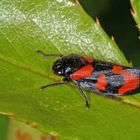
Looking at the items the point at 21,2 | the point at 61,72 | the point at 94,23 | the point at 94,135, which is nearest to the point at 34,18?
the point at 21,2

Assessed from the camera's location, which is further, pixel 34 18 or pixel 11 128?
pixel 11 128

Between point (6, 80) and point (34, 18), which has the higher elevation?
point (34, 18)

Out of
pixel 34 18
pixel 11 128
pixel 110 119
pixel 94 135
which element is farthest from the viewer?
pixel 11 128

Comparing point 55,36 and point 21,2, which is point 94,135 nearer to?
point 55,36

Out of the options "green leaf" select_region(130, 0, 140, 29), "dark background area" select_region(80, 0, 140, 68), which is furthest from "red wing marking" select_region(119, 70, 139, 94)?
"dark background area" select_region(80, 0, 140, 68)

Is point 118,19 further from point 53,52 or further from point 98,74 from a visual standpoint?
point 53,52

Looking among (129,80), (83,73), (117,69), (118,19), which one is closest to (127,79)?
(129,80)

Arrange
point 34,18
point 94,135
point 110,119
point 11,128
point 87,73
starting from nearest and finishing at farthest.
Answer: point 94,135, point 110,119, point 34,18, point 11,128, point 87,73
